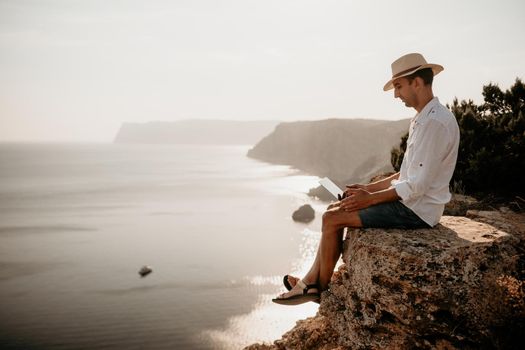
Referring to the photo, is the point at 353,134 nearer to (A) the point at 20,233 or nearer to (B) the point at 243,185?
(B) the point at 243,185

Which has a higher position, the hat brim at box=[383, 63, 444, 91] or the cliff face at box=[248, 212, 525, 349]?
the hat brim at box=[383, 63, 444, 91]

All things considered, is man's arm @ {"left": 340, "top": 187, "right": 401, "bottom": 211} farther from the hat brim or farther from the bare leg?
the hat brim

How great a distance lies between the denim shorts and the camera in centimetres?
381

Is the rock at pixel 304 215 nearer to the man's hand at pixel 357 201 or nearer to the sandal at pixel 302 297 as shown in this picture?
the sandal at pixel 302 297

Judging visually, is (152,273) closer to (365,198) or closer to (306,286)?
(306,286)

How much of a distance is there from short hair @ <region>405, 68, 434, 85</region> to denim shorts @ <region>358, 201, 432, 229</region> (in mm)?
1366

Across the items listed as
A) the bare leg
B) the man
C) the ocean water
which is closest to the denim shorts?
the man

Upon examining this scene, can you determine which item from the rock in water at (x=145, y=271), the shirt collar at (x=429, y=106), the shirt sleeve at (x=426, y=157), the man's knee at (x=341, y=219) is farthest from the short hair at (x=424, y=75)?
the rock in water at (x=145, y=271)

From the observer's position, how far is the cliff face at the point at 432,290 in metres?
3.21

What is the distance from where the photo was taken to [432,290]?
10.8 feet

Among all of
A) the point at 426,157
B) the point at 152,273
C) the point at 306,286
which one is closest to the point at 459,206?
the point at 426,157

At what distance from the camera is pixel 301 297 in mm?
4051

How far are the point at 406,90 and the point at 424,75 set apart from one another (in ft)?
0.75

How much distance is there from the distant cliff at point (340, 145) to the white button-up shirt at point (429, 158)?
3026 inches
